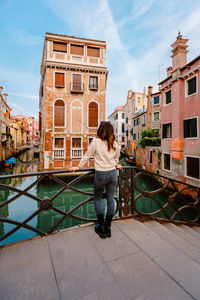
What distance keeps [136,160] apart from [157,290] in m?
20.4

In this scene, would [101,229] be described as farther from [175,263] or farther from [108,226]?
[175,263]

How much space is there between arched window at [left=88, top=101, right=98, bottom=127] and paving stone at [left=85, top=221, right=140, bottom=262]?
12837 mm

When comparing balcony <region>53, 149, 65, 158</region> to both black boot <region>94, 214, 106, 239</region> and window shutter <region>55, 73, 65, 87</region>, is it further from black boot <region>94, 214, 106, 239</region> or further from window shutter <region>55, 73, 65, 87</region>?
black boot <region>94, 214, 106, 239</region>

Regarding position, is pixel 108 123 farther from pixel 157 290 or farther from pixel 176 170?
pixel 176 170

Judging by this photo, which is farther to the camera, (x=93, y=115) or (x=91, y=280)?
(x=93, y=115)

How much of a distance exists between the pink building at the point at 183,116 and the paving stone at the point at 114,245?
868cm

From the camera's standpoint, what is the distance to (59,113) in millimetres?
13758

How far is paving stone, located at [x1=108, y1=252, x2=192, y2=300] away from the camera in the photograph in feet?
3.90

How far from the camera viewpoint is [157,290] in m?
1.22

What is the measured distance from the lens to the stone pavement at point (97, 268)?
1.20 metres

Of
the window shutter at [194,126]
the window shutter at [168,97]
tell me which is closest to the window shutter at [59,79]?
the window shutter at [168,97]

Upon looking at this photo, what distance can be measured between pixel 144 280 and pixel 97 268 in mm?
440

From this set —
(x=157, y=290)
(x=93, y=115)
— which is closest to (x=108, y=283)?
(x=157, y=290)

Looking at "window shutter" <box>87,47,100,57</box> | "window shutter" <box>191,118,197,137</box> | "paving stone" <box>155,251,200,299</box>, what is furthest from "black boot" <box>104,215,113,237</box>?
"window shutter" <box>87,47,100,57</box>
